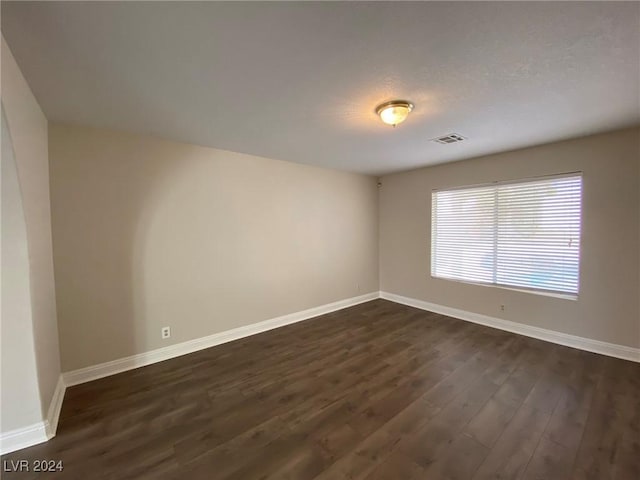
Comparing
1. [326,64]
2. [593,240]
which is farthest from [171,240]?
[593,240]

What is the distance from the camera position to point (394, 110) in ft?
7.36

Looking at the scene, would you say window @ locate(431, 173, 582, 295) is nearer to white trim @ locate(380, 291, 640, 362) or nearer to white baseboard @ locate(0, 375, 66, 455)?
white trim @ locate(380, 291, 640, 362)

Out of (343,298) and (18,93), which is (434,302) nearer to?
(343,298)

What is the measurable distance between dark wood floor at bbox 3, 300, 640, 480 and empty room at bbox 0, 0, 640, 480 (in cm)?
2

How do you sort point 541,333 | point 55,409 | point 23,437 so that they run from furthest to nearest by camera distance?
point 541,333 < point 55,409 < point 23,437

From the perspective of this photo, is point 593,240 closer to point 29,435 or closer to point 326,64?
point 326,64

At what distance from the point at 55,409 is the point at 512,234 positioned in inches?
209

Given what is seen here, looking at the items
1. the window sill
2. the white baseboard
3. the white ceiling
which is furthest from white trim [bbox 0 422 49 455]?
the window sill

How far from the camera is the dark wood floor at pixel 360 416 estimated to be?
1688 millimetres

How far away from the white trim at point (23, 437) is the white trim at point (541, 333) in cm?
480

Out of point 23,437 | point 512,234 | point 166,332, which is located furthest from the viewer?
point 512,234

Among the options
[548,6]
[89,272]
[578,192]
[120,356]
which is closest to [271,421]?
[120,356]

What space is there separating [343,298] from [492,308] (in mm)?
2341

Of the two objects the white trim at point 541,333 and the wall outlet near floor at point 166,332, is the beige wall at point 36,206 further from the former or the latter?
the white trim at point 541,333
